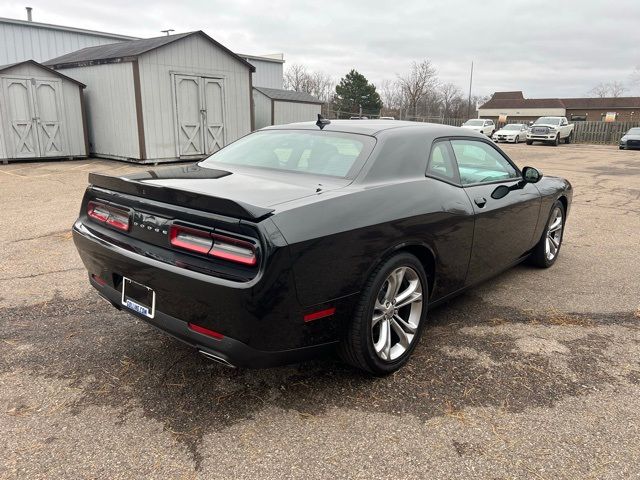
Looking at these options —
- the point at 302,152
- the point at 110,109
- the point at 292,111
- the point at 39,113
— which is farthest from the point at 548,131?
the point at 302,152

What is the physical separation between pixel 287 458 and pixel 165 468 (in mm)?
538

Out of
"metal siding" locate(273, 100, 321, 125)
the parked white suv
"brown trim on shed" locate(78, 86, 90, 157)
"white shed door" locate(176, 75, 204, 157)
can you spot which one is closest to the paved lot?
"white shed door" locate(176, 75, 204, 157)

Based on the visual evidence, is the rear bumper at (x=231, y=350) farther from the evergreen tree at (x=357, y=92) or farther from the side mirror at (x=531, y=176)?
the evergreen tree at (x=357, y=92)

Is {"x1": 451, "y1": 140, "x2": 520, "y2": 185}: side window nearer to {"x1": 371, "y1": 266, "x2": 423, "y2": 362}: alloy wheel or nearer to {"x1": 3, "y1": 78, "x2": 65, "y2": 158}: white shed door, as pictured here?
{"x1": 371, "y1": 266, "x2": 423, "y2": 362}: alloy wheel

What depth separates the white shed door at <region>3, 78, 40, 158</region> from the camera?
13070 mm

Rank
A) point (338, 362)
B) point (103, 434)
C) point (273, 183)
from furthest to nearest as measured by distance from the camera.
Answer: point (338, 362), point (273, 183), point (103, 434)

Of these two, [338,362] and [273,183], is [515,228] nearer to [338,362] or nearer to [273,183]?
[338,362]

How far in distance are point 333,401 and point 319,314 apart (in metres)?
0.59

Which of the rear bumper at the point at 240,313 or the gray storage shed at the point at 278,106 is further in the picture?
the gray storage shed at the point at 278,106

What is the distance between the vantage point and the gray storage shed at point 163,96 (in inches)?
529

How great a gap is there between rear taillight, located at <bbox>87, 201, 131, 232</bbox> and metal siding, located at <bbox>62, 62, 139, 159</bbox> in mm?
11346

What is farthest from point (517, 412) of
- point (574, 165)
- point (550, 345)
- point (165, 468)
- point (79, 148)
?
point (574, 165)

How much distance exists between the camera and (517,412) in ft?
8.66

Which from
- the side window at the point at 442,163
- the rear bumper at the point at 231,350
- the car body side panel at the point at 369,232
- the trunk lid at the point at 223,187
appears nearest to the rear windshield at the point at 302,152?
the trunk lid at the point at 223,187
